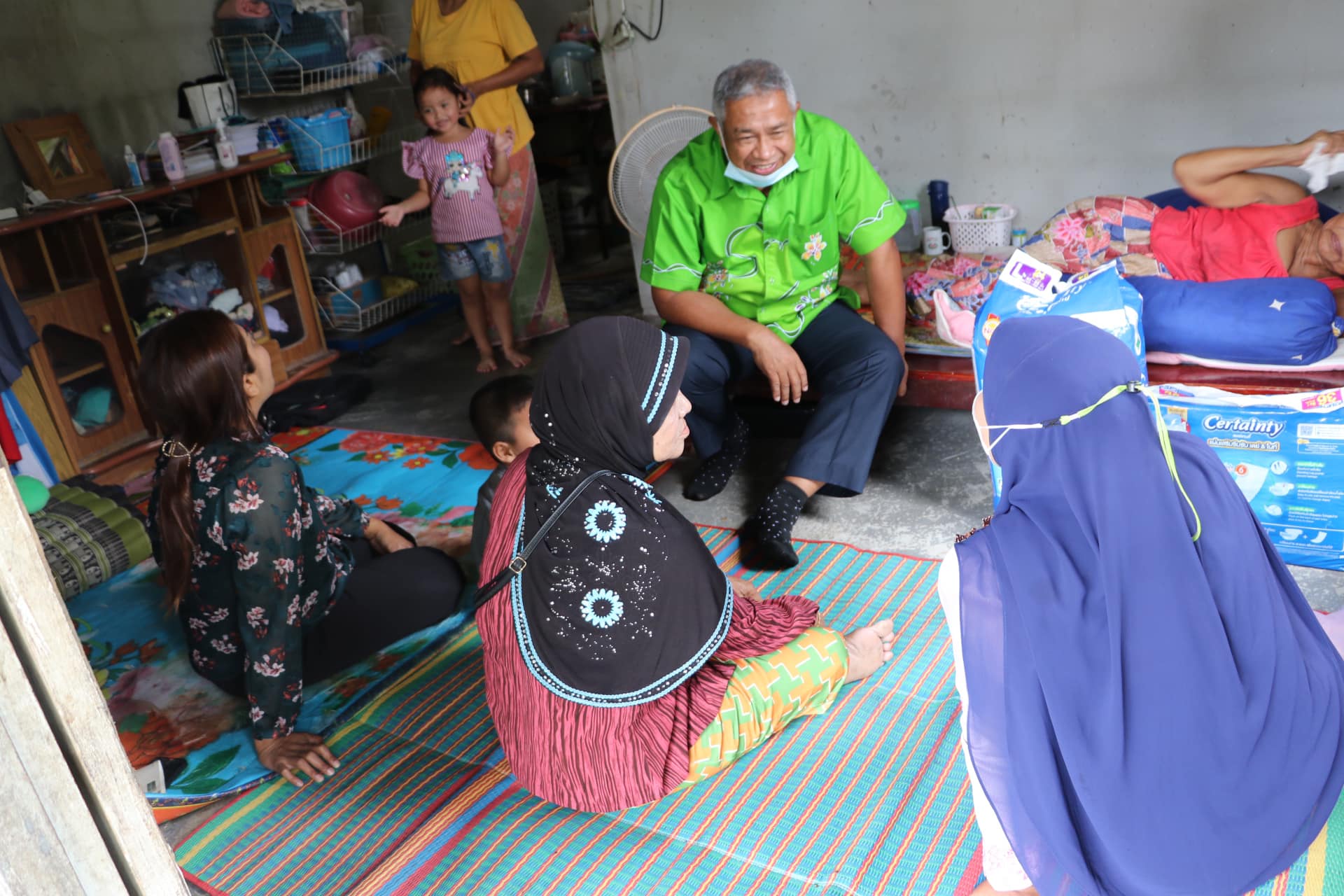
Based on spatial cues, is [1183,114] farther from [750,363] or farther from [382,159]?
[382,159]

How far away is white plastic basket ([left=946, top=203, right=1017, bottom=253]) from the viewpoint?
3766 mm

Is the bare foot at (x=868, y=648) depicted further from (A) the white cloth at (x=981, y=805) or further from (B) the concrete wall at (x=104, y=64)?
(B) the concrete wall at (x=104, y=64)

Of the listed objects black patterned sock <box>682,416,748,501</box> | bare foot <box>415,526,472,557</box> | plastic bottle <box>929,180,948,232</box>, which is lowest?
bare foot <box>415,526,472,557</box>

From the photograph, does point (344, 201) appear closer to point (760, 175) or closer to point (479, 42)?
point (479, 42)

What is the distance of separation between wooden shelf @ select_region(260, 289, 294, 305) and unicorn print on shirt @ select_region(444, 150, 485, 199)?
0.89 metres

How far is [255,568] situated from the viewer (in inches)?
75.2

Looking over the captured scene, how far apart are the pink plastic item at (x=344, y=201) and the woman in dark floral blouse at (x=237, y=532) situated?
103 inches

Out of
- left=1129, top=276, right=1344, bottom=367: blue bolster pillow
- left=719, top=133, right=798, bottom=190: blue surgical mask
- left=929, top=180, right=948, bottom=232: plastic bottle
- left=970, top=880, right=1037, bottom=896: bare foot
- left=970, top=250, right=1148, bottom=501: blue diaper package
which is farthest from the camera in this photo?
left=929, top=180, right=948, bottom=232: plastic bottle

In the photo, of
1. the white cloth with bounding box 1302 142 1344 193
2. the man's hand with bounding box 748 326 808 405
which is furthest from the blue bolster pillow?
the man's hand with bounding box 748 326 808 405

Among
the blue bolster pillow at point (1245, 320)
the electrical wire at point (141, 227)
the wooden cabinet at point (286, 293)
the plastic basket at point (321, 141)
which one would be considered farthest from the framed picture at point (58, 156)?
the blue bolster pillow at point (1245, 320)

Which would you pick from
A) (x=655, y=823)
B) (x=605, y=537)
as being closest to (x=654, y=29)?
(x=605, y=537)

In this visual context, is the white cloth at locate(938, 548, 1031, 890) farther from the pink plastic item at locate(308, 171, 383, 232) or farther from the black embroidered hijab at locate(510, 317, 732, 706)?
the pink plastic item at locate(308, 171, 383, 232)

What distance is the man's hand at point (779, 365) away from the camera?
108 inches

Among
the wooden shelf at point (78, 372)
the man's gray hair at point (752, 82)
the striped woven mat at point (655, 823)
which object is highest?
the man's gray hair at point (752, 82)
